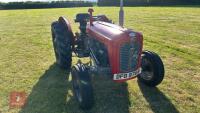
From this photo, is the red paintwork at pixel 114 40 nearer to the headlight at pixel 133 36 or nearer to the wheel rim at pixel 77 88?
the headlight at pixel 133 36

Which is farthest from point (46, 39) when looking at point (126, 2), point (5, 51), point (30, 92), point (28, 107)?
point (126, 2)

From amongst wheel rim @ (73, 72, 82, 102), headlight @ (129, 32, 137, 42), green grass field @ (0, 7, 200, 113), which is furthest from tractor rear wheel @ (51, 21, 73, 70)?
headlight @ (129, 32, 137, 42)

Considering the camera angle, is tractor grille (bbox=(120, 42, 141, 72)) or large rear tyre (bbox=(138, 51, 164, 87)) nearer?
tractor grille (bbox=(120, 42, 141, 72))

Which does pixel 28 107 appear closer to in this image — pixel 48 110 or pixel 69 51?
pixel 48 110

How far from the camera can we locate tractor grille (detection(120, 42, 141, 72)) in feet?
16.7

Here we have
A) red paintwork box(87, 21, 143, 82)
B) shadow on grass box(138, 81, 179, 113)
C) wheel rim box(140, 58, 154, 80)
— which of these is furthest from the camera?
wheel rim box(140, 58, 154, 80)

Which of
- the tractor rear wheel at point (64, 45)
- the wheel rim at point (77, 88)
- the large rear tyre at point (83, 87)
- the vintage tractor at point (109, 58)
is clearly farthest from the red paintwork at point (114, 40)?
the tractor rear wheel at point (64, 45)

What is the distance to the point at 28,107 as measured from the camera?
5.32 metres

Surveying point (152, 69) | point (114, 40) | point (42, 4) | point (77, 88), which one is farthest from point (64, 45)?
point (42, 4)

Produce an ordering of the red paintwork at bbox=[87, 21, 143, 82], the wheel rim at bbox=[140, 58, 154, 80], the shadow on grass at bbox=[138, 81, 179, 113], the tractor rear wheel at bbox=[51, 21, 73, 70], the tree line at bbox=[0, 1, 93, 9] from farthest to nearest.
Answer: the tree line at bbox=[0, 1, 93, 9] < the tractor rear wheel at bbox=[51, 21, 73, 70] < the wheel rim at bbox=[140, 58, 154, 80] < the shadow on grass at bbox=[138, 81, 179, 113] < the red paintwork at bbox=[87, 21, 143, 82]

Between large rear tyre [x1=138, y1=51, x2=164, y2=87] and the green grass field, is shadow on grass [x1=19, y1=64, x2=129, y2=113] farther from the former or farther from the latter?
large rear tyre [x1=138, y1=51, x2=164, y2=87]

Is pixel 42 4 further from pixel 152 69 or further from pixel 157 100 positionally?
pixel 157 100
